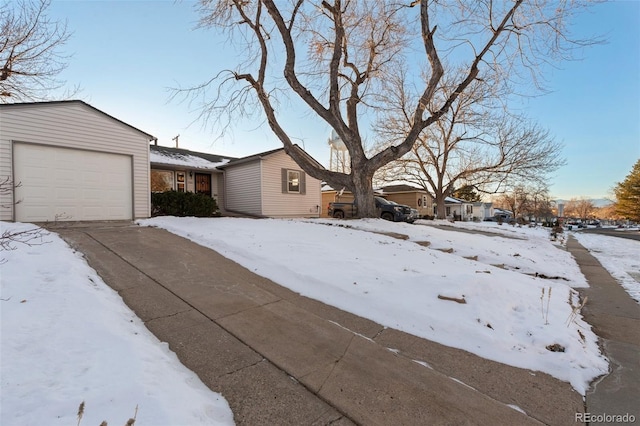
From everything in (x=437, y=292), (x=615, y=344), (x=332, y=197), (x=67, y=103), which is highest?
(x=67, y=103)

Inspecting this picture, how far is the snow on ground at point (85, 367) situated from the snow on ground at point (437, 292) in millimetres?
2151

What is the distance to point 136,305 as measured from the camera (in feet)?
11.2

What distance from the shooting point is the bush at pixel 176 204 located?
11.1 meters

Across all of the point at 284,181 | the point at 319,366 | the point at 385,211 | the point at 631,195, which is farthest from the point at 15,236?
the point at 631,195

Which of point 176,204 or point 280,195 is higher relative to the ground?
point 280,195

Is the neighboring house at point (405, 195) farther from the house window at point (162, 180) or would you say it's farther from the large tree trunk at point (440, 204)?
the house window at point (162, 180)

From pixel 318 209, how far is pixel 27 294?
14.4 meters

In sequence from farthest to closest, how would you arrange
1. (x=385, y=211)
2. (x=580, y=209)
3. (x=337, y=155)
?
1. (x=580, y=209)
2. (x=337, y=155)
3. (x=385, y=211)

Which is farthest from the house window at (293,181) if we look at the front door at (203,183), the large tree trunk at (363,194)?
the large tree trunk at (363,194)

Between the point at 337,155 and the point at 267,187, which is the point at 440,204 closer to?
the point at 337,155

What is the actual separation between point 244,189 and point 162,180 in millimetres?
4003

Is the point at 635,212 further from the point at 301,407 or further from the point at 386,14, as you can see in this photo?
the point at 301,407

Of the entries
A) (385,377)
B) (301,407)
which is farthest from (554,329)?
(301,407)

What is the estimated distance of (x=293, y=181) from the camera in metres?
15.7
